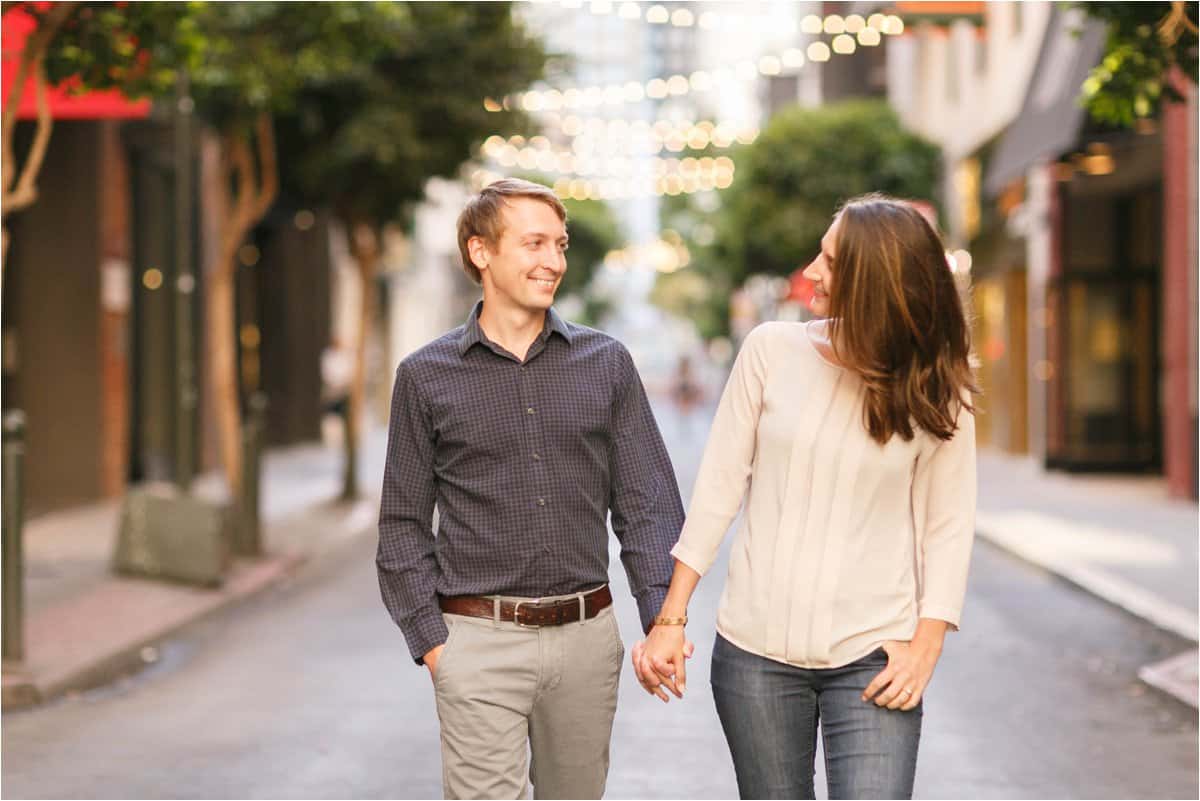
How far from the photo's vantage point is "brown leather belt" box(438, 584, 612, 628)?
352 cm

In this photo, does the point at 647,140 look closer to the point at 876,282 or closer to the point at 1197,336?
the point at 1197,336

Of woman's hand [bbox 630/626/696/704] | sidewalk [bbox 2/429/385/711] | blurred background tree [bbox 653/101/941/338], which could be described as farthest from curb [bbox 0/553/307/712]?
blurred background tree [bbox 653/101/941/338]

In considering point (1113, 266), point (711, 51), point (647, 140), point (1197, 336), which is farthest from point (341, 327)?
point (711, 51)

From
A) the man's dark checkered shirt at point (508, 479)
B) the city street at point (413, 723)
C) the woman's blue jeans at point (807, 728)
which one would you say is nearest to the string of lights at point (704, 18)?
the city street at point (413, 723)

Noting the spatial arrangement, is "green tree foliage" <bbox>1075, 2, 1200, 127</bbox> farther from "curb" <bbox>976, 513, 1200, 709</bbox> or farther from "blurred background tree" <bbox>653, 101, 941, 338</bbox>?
"blurred background tree" <bbox>653, 101, 941, 338</bbox>

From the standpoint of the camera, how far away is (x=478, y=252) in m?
3.65

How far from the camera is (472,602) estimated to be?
356 cm

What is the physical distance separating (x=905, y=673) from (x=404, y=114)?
50.9ft

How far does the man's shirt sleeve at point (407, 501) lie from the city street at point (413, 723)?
2.56 metres

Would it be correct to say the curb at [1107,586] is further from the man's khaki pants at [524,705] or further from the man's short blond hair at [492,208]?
the man's short blond hair at [492,208]

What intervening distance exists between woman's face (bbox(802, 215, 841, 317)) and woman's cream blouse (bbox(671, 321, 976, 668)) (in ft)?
0.18

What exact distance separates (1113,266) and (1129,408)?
200cm

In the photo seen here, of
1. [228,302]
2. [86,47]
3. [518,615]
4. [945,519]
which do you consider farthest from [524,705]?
[228,302]

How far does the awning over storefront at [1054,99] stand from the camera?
57.5 feet
